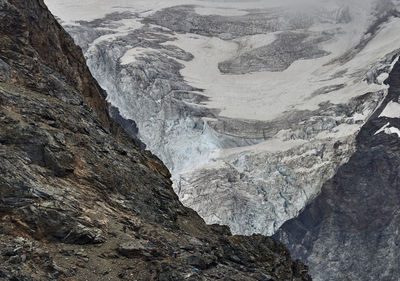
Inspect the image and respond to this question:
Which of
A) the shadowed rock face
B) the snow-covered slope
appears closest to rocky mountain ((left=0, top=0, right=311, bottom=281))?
the snow-covered slope

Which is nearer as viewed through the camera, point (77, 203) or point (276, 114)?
point (77, 203)

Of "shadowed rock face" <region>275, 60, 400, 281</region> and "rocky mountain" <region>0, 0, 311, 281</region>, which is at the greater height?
"rocky mountain" <region>0, 0, 311, 281</region>

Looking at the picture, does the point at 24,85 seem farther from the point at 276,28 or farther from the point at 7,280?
the point at 276,28

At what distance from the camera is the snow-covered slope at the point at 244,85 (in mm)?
97500

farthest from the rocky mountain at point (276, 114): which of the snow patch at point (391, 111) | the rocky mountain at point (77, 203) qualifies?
the rocky mountain at point (77, 203)

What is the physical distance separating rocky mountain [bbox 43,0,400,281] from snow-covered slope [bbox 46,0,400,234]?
268mm

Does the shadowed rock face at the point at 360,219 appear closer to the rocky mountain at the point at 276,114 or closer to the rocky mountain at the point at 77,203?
the rocky mountain at the point at 276,114

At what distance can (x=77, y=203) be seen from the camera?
64.4 ft

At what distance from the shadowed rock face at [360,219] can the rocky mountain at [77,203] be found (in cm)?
6917

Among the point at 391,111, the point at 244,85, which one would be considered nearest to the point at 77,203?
the point at 391,111

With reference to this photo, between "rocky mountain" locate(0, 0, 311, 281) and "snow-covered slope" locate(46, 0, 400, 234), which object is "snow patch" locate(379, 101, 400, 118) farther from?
"rocky mountain" locate(0, 0, 311, 281)

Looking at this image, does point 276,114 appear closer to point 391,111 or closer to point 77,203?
point 391,111

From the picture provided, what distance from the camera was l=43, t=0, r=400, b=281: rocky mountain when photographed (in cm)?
9638

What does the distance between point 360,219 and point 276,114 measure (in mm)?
25455
